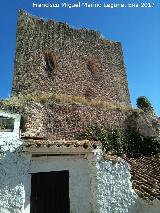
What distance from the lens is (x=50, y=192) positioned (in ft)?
31.5

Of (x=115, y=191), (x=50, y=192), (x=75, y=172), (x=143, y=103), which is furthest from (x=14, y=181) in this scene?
(x=143, y=103)

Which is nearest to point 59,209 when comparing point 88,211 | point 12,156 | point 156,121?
point 88,211

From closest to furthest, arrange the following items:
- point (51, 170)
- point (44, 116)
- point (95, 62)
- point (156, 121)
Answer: point (51, 170)
point (44, 116)
point (156, 121)
point (95, 62)

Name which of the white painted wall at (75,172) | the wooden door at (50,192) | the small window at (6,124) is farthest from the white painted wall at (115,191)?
the small window at (6,124)

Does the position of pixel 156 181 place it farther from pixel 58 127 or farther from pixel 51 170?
pixel 58 127

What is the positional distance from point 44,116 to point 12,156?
42.0ft

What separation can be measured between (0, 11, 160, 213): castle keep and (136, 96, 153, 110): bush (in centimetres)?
180

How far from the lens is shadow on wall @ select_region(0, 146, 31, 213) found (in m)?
8.51

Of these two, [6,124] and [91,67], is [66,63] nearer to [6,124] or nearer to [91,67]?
[91,67]

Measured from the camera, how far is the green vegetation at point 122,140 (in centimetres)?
2175

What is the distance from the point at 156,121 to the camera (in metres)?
25.6

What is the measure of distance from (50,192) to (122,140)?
13.8 m

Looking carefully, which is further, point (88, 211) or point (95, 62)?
point (95, 62)

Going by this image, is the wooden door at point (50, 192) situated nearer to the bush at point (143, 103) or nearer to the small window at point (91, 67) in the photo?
the bush at point (143, 103)
